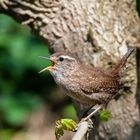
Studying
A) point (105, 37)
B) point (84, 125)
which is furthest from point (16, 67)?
point (84, 125)

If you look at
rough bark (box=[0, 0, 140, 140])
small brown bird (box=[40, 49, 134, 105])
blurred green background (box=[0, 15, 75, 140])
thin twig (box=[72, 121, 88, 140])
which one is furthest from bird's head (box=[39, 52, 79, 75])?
blurred green background (box=[0, 15, 75, 140])

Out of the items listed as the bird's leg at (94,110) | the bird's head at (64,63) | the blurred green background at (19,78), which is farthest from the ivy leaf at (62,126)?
the blurred green background at (19,78)

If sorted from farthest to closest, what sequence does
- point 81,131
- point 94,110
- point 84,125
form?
point 94,110, point 84,125, point 81,131

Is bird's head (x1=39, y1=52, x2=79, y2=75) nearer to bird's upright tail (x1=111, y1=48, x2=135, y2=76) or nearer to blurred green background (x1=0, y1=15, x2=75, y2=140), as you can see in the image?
bird's upright tail (x1=111, y1=48, x2=135, y2=76)

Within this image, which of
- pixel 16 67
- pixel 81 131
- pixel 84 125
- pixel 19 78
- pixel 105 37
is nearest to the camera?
pixel 81 131

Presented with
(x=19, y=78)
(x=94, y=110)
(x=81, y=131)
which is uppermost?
(x=81, y=131)

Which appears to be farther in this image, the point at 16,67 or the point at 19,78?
the point at 19,78

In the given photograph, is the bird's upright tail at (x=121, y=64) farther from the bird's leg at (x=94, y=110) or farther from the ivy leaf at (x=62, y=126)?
the ivy leaf at (x=62, y=126)

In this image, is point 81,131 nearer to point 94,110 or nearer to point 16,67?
point 94,110
